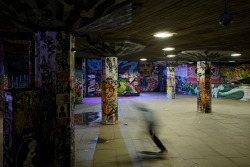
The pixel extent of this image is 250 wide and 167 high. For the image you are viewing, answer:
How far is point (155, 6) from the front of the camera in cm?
436

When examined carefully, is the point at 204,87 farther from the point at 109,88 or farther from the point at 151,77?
the point at 151,77

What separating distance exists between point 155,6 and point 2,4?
10.7 ft

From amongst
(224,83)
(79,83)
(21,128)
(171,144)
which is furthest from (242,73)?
(21,128)

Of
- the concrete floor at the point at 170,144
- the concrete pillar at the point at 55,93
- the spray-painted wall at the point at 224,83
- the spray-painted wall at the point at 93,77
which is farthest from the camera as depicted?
the spray-painted wall at the point at 93,77

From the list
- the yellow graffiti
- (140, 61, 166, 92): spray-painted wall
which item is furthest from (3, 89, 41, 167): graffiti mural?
(140, 61, 166, 92): spray-painted wall

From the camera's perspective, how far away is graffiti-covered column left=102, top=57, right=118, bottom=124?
10102mm

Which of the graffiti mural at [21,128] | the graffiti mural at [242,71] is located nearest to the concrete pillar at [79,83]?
the graffiti mural at [21,128]

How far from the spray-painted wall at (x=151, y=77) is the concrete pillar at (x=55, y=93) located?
87.9 feet

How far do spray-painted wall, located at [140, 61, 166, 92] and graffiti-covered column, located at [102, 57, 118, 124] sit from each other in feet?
69.8

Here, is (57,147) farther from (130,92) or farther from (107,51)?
(130,92)

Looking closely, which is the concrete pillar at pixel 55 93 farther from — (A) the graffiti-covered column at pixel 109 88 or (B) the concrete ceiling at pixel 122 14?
(A) the graffiti-covered column at pixel 109 88

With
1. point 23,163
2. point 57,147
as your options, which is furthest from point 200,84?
point 23,163

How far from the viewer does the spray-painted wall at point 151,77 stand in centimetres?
3148

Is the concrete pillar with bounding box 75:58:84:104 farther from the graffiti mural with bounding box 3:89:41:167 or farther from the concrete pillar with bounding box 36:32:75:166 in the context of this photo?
the graffiti mural with bounding box 3:89:41:167
